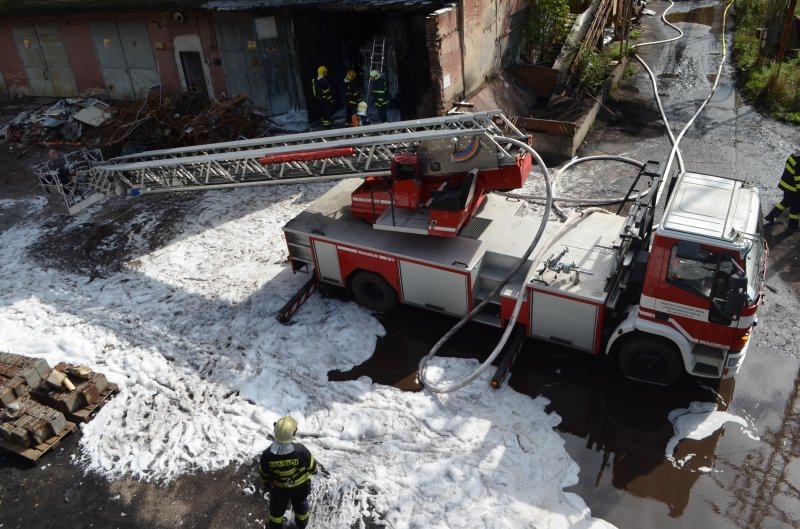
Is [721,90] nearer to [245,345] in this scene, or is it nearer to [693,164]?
[693,164]

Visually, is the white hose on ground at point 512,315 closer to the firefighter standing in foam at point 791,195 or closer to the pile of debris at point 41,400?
the pile of debris at point 41,400

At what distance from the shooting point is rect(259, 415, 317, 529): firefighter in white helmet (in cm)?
529

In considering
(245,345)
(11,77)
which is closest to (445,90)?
(245,345)

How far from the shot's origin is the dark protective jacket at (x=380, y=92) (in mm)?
14016

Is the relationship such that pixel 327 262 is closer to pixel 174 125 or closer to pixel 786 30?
pixel 174 125

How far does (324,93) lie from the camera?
14680mm

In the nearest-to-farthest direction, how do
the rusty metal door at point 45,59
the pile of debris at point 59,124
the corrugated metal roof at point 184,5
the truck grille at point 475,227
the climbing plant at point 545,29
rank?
the truck grille at point 475,227
the corrugated metal roof at point 184,5
the pile of debris at point 59,124
the climbing plant at point 545,29
the rusty metal door at point 45,59

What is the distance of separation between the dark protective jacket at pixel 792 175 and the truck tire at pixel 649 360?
5.15 m

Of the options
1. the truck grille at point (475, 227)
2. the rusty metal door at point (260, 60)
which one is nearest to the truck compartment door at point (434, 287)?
the truck grille at point (475, 227)

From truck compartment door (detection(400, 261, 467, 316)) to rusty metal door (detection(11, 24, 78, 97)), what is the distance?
16986 mm

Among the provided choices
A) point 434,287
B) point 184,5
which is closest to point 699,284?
point 434,287

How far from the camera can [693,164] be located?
12.7 metres

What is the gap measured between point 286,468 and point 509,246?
14.0 feet

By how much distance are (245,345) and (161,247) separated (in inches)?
150
